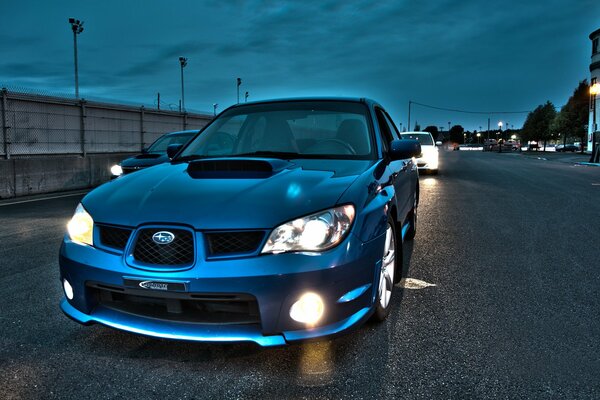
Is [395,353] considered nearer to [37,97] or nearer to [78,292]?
[78,292]

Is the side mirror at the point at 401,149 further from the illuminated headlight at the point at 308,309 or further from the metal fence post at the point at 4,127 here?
the metal fence post at the point at 4,127

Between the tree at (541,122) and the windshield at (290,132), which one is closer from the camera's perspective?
the windshield at (290,132)

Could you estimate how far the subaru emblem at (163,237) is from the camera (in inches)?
92.4

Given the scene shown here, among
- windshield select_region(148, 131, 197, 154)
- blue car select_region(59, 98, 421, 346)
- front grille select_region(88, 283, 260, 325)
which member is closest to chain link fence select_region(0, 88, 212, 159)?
windshield select_region(148, 131, 197, 154)

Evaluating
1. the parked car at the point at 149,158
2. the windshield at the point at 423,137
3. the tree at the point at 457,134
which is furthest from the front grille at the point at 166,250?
the tree at the point at 457,134

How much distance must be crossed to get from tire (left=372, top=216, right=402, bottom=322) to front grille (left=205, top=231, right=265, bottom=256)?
33.9 inches

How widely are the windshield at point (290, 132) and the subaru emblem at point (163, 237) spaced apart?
1362 mm

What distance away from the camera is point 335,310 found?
239 centimetres

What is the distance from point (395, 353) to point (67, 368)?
1804 millimetres

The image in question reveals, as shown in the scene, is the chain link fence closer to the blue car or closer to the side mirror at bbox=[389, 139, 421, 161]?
the blue car

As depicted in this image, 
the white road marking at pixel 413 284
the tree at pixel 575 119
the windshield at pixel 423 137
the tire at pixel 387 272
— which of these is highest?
the tree at pixel 575 119

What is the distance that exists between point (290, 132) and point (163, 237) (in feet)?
5.81

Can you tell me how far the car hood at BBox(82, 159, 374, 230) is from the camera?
237 centimetres

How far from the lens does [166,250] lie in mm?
2346
